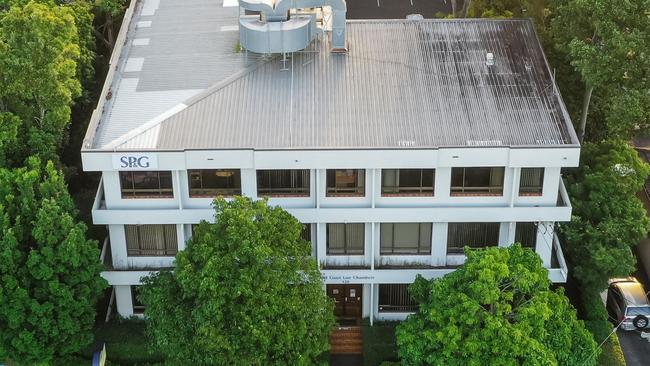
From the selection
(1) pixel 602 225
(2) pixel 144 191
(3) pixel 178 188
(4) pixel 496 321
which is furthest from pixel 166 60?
(1) pixel 602 225

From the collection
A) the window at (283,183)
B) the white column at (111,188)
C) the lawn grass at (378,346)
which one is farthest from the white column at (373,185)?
the white column at (111,188)

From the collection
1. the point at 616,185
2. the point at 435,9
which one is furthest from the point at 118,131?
the point at 435,9

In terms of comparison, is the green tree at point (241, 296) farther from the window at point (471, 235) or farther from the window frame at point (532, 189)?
the window frame at point (532, 189)

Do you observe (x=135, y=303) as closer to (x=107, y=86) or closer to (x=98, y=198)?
(x=98, y=198)

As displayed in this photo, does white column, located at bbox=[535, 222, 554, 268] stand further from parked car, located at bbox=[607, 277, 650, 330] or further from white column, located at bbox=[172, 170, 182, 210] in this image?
white column, located at bbox=[172, 170, 182, 210]

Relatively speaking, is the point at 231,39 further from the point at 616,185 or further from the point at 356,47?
the point at 616,185

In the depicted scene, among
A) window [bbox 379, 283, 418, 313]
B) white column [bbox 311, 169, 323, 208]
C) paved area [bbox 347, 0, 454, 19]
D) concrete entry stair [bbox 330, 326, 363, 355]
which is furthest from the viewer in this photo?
paved area [bbox 347, 0, 454, 19]

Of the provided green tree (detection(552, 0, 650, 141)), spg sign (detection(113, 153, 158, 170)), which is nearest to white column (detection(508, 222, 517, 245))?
green tree (detection(552, 0, 650, 141))
